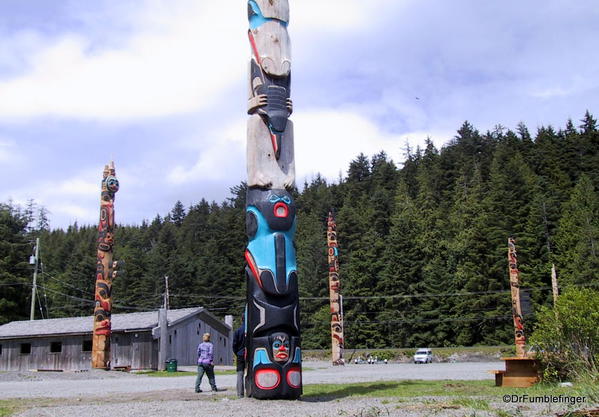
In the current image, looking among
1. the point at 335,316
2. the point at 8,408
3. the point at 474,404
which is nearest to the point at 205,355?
the point at 8,408

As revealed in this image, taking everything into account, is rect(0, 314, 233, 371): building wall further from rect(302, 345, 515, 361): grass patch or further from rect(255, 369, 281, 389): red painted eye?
rect(255, 369, 281, 389): red painted eye

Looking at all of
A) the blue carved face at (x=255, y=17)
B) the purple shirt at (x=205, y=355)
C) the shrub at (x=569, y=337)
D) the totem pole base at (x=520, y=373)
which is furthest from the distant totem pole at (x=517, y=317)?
the blue carved face at (x=255, y=17)

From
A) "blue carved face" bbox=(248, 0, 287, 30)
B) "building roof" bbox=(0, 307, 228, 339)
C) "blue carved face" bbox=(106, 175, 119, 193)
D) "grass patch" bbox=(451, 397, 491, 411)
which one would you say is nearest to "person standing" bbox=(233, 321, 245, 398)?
"grass patch" bbox=(451, 397, 491, 411)

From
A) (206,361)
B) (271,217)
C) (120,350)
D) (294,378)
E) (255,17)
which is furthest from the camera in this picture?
(120,350)

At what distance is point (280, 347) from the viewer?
9.92m

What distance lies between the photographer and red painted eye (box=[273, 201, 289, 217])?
1057cm

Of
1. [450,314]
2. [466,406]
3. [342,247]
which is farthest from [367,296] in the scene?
[466,406]

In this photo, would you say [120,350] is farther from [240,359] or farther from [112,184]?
[240,359]

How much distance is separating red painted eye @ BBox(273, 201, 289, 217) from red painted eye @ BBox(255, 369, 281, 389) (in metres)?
2.69

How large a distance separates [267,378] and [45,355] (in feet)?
88.4

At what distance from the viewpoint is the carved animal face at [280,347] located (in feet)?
32.4

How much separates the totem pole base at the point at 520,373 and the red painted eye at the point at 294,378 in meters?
4.69

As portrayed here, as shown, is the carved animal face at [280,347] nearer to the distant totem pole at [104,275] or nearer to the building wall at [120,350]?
the distant totem pole at [104,275]

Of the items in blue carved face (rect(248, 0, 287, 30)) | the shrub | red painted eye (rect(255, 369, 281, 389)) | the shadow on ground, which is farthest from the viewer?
blue carved face (rect(248, 0, 287, 30))
